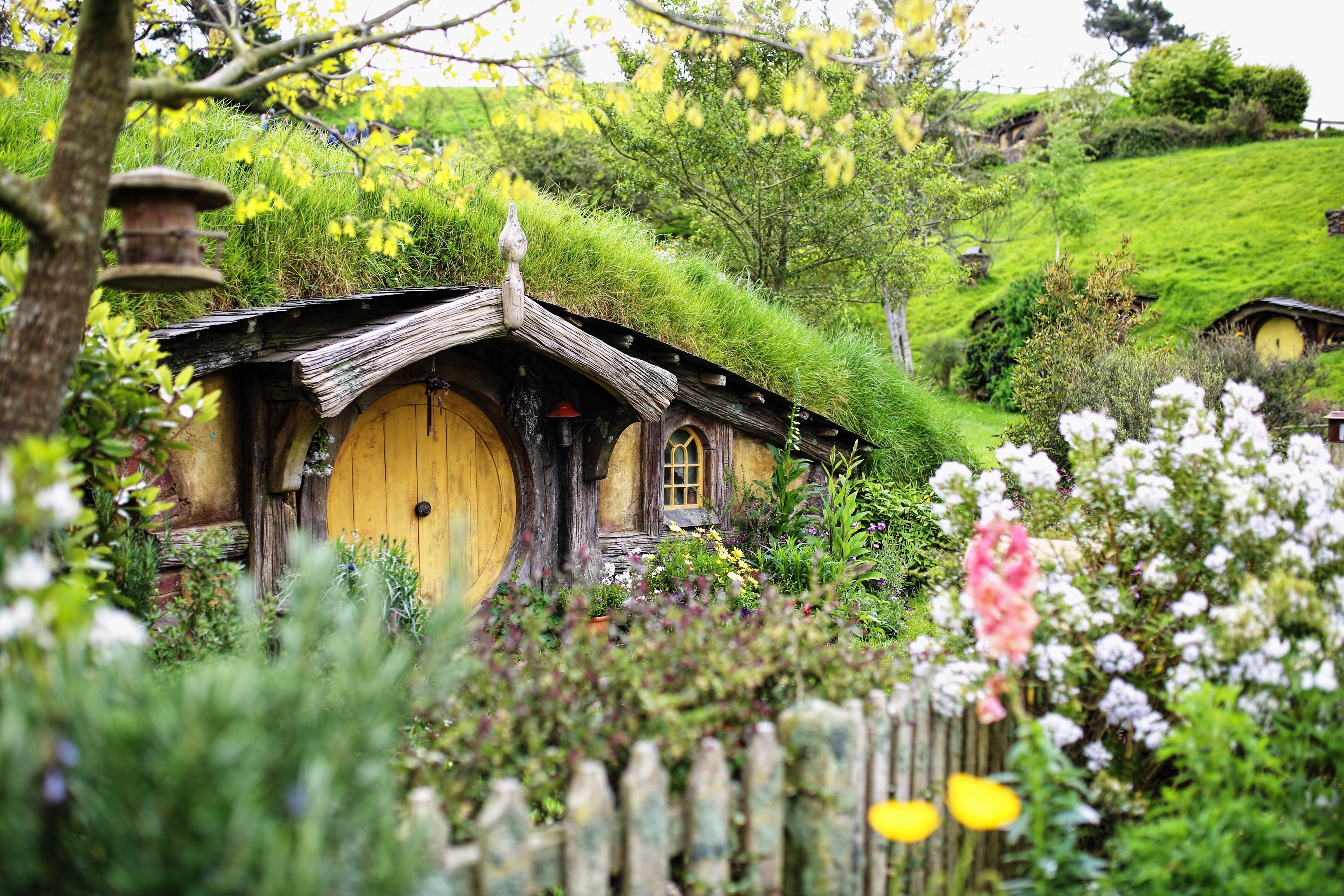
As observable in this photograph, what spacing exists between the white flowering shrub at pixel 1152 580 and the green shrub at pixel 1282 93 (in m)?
49.0

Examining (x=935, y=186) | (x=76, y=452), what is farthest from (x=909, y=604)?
(x=935, y=186)

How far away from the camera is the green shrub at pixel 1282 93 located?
138 feet

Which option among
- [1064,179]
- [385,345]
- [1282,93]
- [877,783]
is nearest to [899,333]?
[1064,179]

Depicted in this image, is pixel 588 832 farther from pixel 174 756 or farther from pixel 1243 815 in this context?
pixel 1243 815

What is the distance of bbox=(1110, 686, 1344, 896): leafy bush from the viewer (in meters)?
2.43

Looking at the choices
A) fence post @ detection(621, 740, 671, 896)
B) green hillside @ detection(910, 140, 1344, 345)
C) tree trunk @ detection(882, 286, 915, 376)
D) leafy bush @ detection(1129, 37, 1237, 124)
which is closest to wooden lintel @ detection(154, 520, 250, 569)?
fence post @ detection(621, 740, 671, 896)

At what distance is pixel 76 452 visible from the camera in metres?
3.42

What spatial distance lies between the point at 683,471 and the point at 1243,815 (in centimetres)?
585

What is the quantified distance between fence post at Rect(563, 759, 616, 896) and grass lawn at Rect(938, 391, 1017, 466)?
9481mm

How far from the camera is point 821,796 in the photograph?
2.59 m

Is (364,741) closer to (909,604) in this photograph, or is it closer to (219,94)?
(219,94)

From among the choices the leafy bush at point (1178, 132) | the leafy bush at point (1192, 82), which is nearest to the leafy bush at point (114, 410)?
the leafy bush at point (1178, 132)

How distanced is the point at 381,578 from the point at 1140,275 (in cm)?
2993

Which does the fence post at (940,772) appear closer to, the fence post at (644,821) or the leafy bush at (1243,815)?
the leafy bush at (1243,815)
